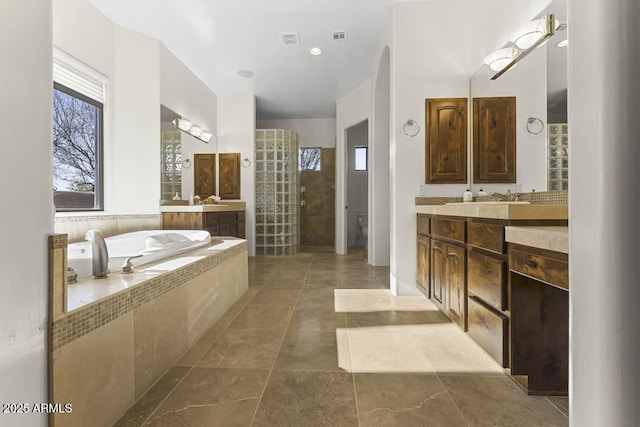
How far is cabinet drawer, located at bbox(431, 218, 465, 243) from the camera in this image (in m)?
2.07

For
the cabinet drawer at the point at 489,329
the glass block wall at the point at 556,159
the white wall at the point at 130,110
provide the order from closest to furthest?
the cabinet drawer at the point at 489,329
the glass block wall at the point at 556,159
the white wall at the point at 130,110

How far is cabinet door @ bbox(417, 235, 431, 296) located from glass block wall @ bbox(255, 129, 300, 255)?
10.2ft

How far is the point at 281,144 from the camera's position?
5.59 m

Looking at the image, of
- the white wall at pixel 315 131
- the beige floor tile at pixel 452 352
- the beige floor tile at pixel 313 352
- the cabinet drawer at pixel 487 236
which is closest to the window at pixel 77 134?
the beige floor tile at pixel 313 352

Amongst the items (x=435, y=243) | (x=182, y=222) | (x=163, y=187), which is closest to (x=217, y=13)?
(x=163, y=187)

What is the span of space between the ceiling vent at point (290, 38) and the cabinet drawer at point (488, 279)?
9.81ft

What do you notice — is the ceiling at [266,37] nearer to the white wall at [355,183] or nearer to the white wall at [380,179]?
the white wall at [380,179]

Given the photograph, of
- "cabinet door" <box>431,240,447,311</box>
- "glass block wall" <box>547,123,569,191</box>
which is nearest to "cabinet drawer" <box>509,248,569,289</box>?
"glass block wall" <box>547,123,569,191</box>

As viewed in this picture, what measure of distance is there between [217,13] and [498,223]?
3.19m

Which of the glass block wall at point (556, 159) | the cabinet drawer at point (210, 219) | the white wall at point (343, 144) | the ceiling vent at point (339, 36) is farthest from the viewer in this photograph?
the white wall at point (343, 144)

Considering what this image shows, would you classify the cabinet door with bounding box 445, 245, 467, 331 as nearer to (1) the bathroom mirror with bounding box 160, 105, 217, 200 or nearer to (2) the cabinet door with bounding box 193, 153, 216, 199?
(1) the bathroom mirror with bounding box 160, 105, 217, 200

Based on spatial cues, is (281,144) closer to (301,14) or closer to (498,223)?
(301,14)

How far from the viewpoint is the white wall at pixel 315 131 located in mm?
6598

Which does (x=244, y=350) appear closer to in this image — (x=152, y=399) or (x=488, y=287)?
(x=152, y=399)
